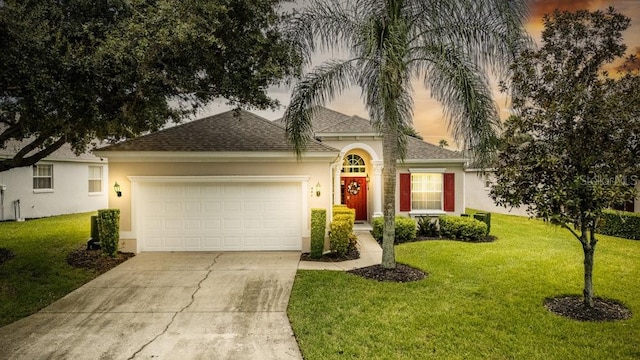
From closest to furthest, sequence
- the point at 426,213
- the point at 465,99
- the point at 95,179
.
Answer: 1. the point at 465,99
2. the point at 426,213
3. the point at 95,179

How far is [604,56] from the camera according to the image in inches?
244

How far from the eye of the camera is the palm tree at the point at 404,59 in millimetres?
7516

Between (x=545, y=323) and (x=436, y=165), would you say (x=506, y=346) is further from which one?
(x=436, y=165)

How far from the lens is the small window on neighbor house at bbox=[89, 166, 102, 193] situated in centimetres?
2075

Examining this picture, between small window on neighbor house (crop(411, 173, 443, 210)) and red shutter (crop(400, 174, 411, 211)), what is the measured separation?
0.77 feet

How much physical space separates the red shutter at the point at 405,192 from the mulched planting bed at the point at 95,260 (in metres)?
10.0

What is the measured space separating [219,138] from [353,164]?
6.17 meters

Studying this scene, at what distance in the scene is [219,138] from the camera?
11.3 meters

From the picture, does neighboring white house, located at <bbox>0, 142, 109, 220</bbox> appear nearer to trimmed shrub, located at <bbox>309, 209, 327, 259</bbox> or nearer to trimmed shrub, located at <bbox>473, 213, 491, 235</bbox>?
trimmed shrub, located at <bbox>309, 209, 327, 259</bbox>

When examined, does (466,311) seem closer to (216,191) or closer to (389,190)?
(389,190)

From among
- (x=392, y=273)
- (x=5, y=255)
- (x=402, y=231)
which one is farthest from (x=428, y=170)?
(x=5, y=255)

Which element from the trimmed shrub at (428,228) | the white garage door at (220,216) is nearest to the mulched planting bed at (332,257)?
the white garage door at (220,216)

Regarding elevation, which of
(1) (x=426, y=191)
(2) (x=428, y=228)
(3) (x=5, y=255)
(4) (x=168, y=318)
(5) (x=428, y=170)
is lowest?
(4) (x=168, y=318)

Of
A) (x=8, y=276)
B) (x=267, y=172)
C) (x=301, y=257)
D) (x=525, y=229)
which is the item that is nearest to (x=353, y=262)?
(x=301, y=257)
